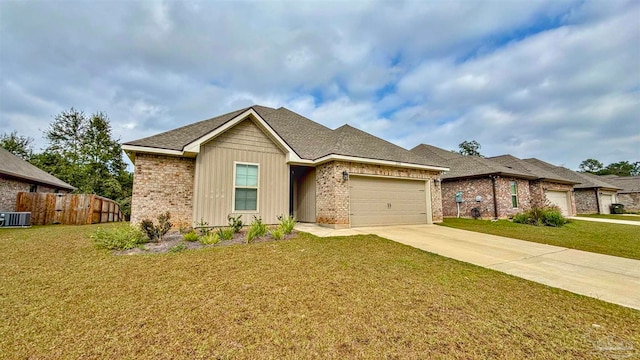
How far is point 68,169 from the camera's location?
2556cm

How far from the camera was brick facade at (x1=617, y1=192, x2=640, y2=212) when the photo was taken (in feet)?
88.9

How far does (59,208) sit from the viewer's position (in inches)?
555

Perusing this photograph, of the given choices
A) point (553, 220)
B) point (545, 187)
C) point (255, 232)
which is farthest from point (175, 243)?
point (545, 187)

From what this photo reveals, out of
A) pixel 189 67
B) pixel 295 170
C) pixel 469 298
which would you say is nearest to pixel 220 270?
pixel 469 298

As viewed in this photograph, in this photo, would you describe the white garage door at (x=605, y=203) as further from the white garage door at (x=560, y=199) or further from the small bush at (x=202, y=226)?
the small bush at (x=202, y=226)

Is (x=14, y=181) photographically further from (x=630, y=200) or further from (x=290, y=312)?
(x=630, y=200)

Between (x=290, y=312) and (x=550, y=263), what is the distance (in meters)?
6.03

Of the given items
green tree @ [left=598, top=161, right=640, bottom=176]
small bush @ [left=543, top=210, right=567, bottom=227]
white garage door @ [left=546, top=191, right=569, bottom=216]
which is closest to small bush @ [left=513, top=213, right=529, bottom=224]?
small bush @ [left=543, top=210, right=567, bottom=227]

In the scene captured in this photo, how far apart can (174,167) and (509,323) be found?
30.6 feet

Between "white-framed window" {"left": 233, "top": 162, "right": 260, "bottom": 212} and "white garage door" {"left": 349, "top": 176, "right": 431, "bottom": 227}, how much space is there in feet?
12.0

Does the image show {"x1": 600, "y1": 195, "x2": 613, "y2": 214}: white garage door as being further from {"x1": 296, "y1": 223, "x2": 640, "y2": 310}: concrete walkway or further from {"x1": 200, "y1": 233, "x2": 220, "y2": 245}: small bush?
{"x1": 200, "y1": 233, "x2": 220, "y2": 245}: small bush

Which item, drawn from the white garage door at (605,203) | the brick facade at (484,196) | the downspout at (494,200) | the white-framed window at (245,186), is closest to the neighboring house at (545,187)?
the brick facade at (484,196)

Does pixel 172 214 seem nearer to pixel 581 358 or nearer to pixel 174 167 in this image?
pixel 174 167

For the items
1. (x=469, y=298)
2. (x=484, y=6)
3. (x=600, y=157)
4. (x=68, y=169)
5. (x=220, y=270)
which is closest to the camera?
(x=469, y=298)
